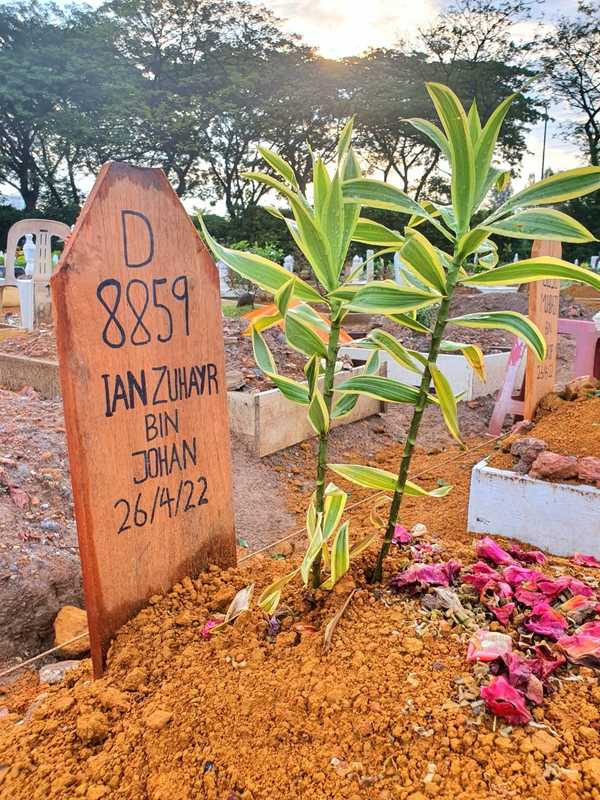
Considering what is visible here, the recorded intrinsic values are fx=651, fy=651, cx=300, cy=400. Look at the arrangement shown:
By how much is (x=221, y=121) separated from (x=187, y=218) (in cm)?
2774

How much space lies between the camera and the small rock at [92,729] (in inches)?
44.2

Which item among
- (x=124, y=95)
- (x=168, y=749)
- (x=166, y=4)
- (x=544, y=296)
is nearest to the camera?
(x=168, y=749)

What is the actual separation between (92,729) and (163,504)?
510mm

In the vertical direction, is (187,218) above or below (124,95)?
below

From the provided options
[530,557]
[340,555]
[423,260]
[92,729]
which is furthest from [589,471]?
[92,729]

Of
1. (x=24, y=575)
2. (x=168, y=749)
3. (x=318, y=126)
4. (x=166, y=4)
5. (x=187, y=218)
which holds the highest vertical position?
(x=166, y=4)

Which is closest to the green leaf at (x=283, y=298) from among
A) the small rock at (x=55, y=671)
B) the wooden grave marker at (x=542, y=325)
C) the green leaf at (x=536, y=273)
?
the green leaf at (x=536, y=273)

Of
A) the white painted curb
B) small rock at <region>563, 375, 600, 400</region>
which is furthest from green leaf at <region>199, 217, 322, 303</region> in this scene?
small rock at <region>563, 375, 600, 400</region>

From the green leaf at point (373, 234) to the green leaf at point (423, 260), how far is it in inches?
4.6

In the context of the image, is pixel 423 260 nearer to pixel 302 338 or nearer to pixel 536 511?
pixel 302 338

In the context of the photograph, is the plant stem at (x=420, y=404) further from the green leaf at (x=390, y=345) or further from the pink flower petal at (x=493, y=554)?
the pink flower petal at (x=493, y=554)

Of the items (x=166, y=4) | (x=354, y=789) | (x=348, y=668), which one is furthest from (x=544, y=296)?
(x=166, y=4)

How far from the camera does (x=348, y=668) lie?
1185 millimetres

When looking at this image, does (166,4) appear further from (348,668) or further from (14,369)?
(348,668)
